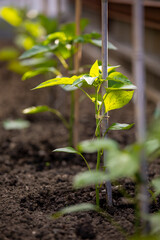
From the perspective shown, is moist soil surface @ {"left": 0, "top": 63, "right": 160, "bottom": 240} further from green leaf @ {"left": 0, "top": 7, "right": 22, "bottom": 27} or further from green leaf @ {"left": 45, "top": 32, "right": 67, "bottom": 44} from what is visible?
green leaf @ {"left": 0, "top": 7, "right": 22, "bottom": 27}

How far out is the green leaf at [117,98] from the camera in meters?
1.30

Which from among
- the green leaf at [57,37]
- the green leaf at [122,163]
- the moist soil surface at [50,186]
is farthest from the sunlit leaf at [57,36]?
the green leaf at [122,163]

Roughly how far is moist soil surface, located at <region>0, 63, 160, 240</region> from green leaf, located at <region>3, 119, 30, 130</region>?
0.04m

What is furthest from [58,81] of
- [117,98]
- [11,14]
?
[11,14]

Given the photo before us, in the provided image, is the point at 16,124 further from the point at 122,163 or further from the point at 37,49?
the point at 122,163

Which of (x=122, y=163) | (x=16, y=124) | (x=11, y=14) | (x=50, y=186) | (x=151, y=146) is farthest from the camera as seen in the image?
(x=11, y=14)

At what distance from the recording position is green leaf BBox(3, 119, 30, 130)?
104 inches

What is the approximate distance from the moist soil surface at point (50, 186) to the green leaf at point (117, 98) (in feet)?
1.42

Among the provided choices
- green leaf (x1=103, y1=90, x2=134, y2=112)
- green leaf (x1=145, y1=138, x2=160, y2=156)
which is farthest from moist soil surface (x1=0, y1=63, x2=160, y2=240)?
green leaf (x1=103, y1=90, x2=134, y2=112)

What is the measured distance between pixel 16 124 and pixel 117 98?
5.08 ft

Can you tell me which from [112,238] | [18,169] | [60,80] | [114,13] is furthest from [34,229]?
[114,13]

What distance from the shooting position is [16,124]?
271cm

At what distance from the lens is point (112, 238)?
1.21 m

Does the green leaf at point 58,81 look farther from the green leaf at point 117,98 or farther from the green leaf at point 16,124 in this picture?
the green leaf at point 16,124
